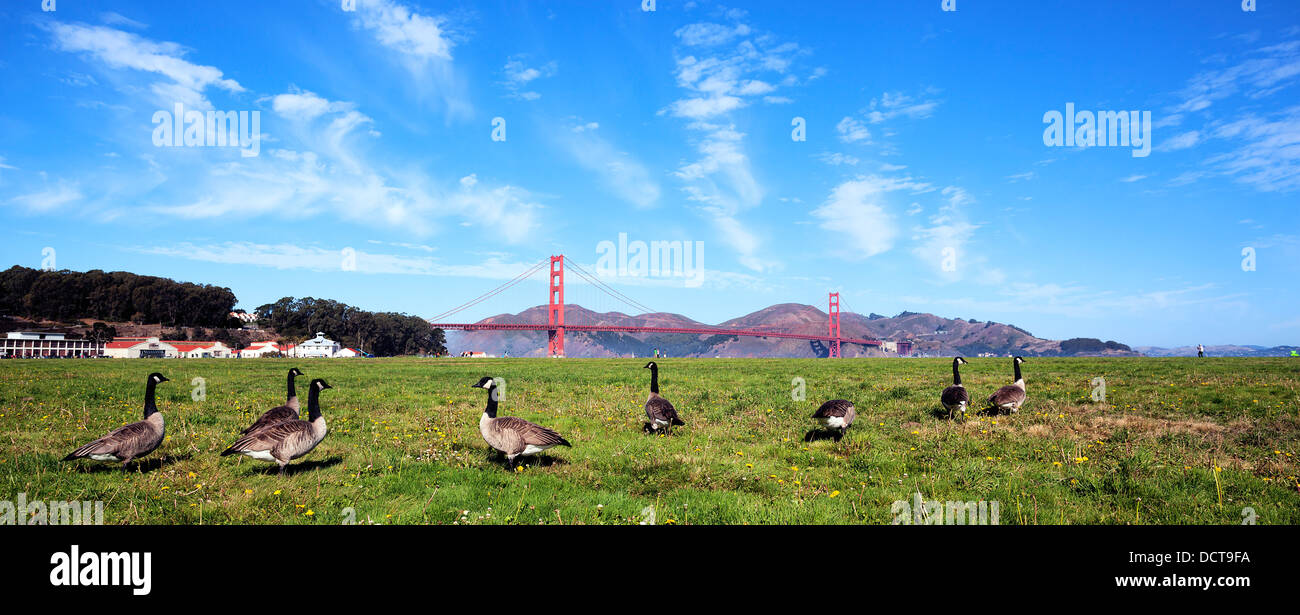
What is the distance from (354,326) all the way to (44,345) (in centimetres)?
6486

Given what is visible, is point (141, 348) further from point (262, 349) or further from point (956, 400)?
point (956, 400)

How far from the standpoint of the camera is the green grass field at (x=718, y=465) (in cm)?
835

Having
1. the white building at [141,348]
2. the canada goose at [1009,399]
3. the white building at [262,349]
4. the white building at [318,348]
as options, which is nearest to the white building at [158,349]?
the white building at [141,348]

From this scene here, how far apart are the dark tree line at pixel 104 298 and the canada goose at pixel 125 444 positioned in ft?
650

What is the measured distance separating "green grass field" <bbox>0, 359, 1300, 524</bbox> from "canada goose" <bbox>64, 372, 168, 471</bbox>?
0.34 metres

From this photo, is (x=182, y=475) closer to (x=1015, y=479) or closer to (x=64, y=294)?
(x=1015, y=479)

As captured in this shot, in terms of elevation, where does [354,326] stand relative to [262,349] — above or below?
above

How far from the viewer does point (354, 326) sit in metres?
159

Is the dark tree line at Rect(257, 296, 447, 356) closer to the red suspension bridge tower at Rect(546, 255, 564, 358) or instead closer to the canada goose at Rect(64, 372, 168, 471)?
the red suspension bridge tower at Rect(546, 255, 564, 358)

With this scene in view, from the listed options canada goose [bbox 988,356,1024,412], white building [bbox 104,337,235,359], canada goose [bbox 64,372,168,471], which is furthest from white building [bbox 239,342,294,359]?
canada goose [bbox 988,356,1024,412]

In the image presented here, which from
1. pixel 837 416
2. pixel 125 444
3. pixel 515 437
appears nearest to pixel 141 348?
pixel 125 444

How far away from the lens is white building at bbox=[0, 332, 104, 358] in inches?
5143

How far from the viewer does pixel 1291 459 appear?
10.9 meters
